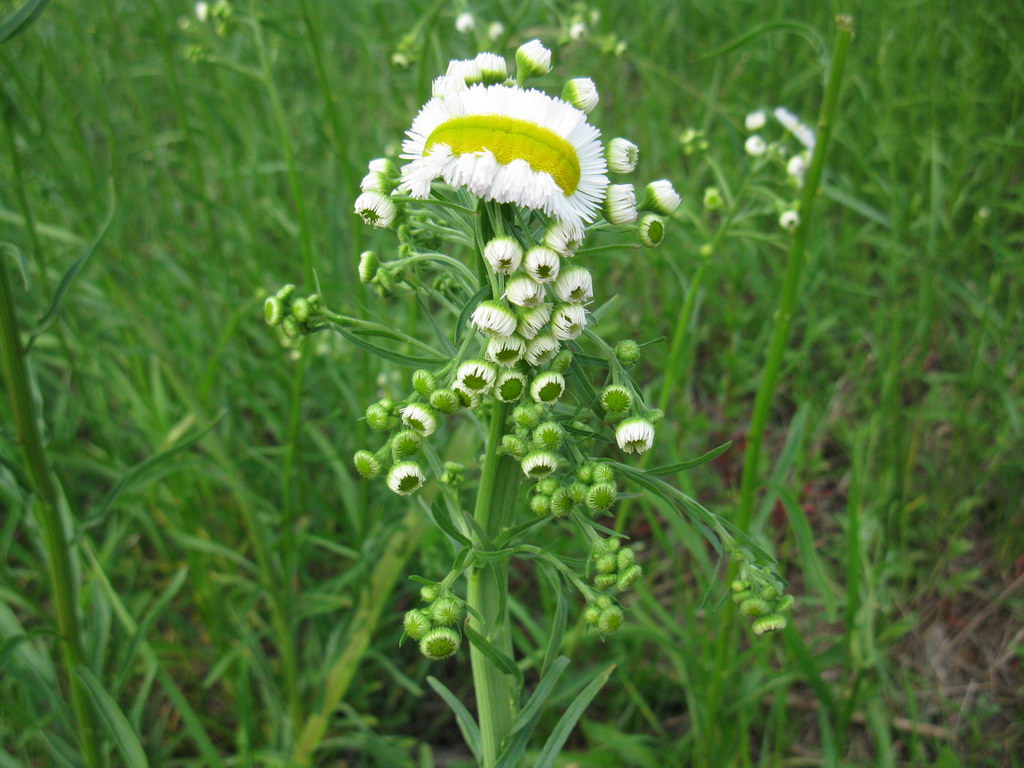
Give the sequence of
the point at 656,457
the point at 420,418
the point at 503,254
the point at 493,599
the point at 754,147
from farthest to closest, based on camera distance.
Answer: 1. the point at 656,457
2. the point at 754,147
3. the point at 493,599
4. the point at 420,418
5. the point at 503,254

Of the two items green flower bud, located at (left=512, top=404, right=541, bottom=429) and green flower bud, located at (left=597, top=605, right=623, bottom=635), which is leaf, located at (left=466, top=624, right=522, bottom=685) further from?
green flower bud, located at (left=512, top=404, right=541, bottom=429)

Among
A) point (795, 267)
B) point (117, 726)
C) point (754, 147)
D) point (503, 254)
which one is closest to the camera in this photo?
point (503, 254)

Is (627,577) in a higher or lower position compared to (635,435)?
lower

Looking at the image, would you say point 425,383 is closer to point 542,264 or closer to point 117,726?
point 542,264

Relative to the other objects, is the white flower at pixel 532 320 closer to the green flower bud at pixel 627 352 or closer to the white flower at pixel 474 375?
the white flower at pixel 474 375

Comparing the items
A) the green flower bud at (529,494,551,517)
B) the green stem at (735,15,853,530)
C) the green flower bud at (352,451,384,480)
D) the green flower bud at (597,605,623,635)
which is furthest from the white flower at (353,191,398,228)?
the green stem at (735,15,853,530)

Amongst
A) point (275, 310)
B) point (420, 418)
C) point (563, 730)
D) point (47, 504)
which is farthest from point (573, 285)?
point (47, 504)

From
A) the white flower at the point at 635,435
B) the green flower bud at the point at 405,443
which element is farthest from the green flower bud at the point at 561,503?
the green flower bud at the point at 405,443
